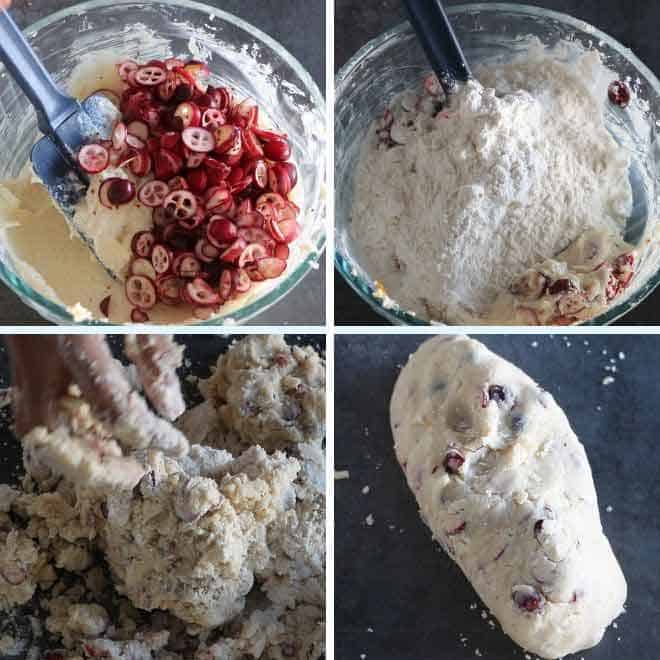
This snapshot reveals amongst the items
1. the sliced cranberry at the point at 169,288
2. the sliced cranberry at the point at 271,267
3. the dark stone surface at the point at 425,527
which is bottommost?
the dark stone surface at the point at 425,527

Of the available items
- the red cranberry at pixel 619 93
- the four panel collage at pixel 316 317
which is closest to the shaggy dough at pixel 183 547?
the four panel collage at pixel 316 317

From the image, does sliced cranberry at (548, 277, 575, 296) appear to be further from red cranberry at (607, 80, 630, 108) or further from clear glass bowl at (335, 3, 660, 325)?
red cranberry at (607, 80, 630, 108)

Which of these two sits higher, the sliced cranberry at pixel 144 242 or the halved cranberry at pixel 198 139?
the halved cranberry at pixel 198 139

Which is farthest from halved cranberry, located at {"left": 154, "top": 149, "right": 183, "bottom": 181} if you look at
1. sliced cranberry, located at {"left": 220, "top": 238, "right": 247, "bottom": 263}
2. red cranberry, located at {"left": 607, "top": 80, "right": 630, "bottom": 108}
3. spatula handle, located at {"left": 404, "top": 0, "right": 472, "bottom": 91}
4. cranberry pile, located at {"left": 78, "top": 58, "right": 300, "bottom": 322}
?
red cranberry, located at {"left": 607, "top": 80, "right": 630, "bottom": 108}

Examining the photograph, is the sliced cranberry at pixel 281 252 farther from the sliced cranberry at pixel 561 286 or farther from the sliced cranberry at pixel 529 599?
the sliced cranberry at pixel 529 599

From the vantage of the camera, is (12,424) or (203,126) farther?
(12,424)

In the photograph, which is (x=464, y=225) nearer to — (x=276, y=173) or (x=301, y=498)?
(x=276, y=173)

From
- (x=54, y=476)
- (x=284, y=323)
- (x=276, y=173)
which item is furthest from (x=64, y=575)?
(x=276, y=173)

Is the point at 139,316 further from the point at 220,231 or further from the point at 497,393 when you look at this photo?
the point at 497,393
